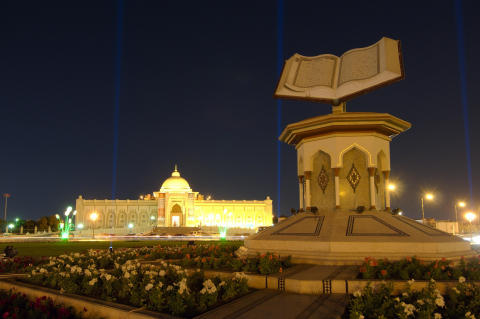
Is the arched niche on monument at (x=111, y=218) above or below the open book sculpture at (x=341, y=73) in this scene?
below

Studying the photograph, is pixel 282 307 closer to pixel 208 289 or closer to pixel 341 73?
pixel 208 289

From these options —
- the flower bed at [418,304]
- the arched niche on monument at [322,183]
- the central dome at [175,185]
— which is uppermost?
the central dome at [175,185]

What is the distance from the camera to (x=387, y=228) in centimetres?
1221

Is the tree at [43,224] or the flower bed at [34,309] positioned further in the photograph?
the tree at [43,224]

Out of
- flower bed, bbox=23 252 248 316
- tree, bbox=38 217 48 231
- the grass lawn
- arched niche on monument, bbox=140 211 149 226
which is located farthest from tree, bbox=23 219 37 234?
flower bed, bbox=23 252 248 316

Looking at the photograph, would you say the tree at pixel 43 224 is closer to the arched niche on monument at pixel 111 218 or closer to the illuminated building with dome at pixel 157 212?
the illuminated building with dome at pixel 157 212

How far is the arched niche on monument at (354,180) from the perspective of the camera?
14672 mm

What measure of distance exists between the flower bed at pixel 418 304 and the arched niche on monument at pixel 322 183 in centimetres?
809

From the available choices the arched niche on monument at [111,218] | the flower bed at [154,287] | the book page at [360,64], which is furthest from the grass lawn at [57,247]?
the arched niche on monument at [111,218]

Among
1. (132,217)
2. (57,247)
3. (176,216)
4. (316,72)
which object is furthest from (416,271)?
(132,217)

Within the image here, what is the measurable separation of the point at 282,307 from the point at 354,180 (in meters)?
8.94

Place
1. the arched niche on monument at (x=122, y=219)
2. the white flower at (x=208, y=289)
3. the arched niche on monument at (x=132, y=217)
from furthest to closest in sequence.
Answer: the arched niche on monument at (x=132, y=217), the arched niche on monument at (x=122, y=219), the white flower at (x=208, y=289)

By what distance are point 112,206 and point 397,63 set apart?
295 feet

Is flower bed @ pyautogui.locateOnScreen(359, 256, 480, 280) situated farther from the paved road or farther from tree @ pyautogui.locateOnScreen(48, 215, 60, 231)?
tree @ pyautogui.locateOnScreen(48, 215, 60, 231)
